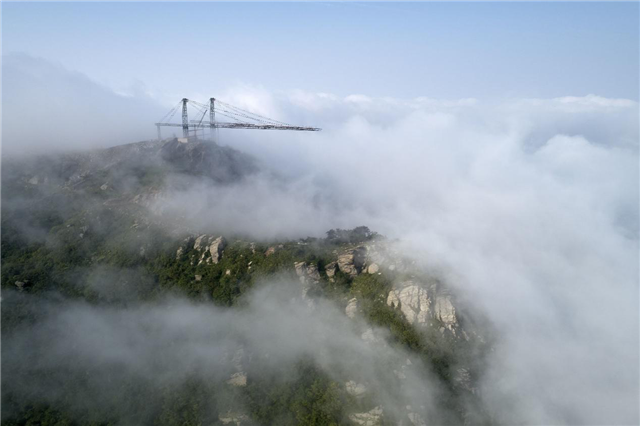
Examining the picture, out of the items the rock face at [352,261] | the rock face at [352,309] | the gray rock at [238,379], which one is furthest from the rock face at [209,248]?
the rock face at [352,309]

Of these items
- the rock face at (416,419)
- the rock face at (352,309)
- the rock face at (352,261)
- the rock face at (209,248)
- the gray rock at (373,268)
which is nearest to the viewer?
the rock face at (416,419)

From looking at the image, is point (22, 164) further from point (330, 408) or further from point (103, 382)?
point (330, 408)

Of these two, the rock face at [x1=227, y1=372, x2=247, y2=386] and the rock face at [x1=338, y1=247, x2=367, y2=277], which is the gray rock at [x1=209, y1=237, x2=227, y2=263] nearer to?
the rock face at [x1=227, y1=372, x2=247, y2=386]

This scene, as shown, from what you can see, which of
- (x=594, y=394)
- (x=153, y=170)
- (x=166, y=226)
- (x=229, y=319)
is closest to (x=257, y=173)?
(x=153, y=170)

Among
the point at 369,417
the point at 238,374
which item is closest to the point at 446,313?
the point at 369,417

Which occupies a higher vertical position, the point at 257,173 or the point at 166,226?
the point at 257,173

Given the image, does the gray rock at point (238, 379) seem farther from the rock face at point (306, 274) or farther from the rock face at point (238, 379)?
the rock face at point (306, 274)
